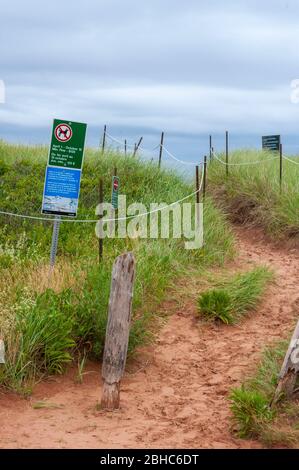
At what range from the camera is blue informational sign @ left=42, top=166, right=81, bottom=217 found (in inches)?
353

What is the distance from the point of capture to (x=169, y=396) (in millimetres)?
7020

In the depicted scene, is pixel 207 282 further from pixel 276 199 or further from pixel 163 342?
pixel 276 199

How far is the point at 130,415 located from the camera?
6.39 metres

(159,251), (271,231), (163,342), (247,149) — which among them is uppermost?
(247,149)

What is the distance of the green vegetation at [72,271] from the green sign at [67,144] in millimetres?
1320

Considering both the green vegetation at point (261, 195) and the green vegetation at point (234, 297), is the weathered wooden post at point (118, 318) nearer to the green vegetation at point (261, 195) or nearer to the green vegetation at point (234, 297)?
the green vegetation at point (234, 297)

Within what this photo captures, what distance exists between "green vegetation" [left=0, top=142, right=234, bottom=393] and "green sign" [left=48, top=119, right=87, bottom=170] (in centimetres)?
132

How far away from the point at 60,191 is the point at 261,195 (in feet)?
21.1

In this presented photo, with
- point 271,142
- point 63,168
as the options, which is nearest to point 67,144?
point 63,168

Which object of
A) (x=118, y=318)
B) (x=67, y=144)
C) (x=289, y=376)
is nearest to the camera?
(x=289, y=376)

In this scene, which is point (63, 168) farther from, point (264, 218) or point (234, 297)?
point (264, 218)
